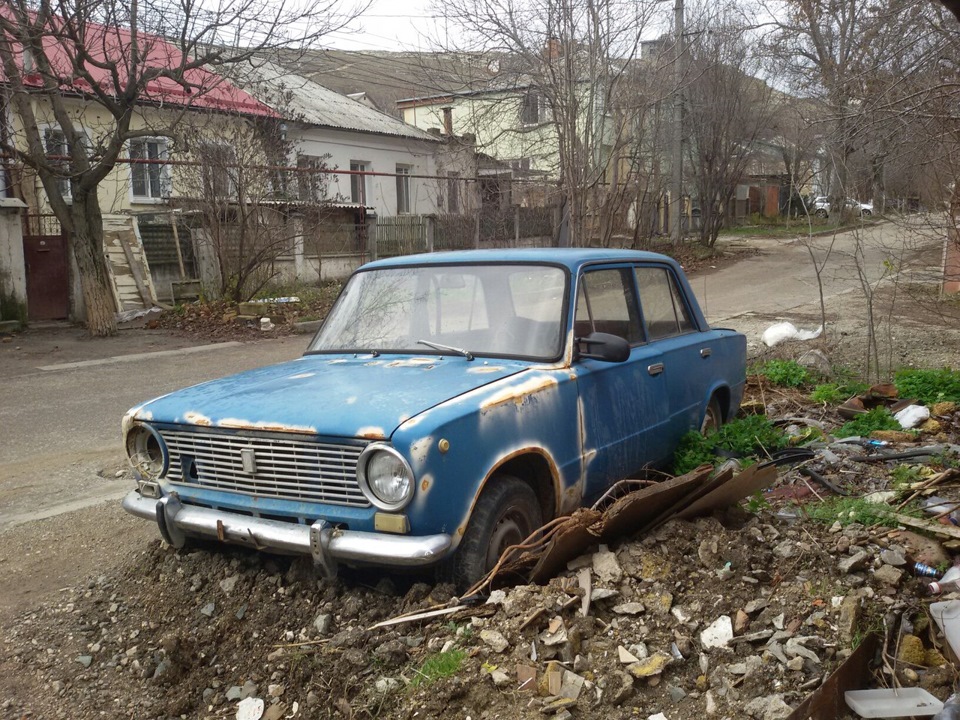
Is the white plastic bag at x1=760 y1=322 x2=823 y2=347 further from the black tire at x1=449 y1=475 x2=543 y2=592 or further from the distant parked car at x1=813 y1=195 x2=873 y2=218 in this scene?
the black tire at x1=449 y1=475 x2=543 y2=592

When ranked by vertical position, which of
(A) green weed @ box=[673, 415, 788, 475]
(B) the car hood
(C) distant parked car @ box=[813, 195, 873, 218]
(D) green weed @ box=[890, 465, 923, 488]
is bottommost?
(D) green weed @ box=[890, 465, 923, 488]

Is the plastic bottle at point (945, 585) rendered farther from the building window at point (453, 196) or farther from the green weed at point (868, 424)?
the building window at point (453, 196)

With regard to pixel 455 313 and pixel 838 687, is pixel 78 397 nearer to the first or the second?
pixel 455 313

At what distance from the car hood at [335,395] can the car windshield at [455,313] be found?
0.13 metres

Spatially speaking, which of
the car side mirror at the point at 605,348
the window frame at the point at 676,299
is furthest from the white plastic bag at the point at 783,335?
the car side mirror at the point at 605,348

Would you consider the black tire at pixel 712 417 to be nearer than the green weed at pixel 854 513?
No

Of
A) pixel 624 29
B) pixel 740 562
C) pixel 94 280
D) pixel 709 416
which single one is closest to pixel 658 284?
pixel 709 416

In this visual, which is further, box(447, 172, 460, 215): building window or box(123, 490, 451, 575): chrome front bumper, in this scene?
box(447, 172, 460, 215): building window

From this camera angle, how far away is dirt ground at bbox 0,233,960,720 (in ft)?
9.75

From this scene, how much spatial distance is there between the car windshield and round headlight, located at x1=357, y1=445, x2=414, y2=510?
3.73 ft

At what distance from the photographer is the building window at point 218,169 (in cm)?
1466

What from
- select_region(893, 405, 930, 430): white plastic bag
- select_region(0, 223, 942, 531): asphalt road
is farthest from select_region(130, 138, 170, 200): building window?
select_region(893, 405, 930, 430): white plastic bag

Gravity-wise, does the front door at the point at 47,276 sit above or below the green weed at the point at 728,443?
above

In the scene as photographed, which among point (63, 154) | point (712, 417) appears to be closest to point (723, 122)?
point (63, 154)
